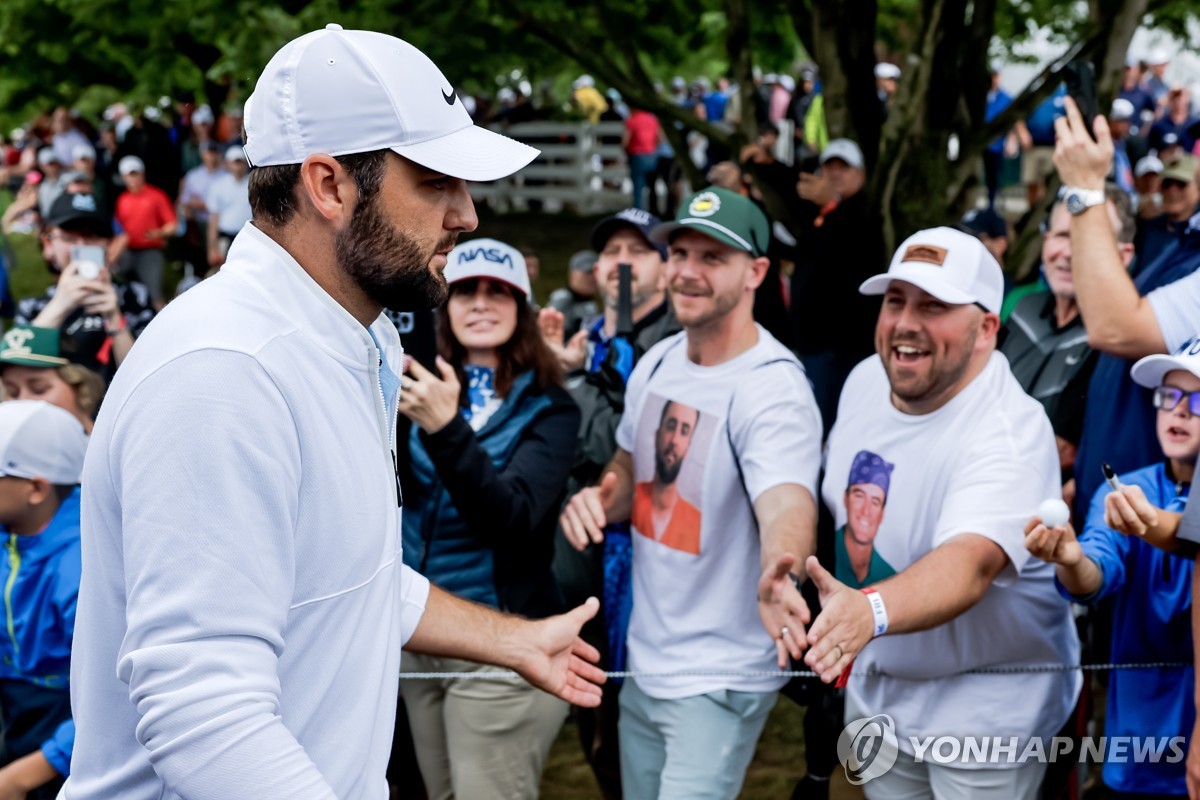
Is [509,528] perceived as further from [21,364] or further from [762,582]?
[21,364]

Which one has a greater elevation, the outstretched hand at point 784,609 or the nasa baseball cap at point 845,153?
the nasa baseball cap at point 845,153

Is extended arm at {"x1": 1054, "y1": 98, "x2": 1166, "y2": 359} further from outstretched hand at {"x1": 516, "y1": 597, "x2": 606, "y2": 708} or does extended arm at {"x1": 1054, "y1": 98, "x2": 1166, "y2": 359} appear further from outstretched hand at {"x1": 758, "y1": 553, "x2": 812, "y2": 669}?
outstretched hand at {"x1": 516, "y1": 597, "x2": 606, "y2": 708}

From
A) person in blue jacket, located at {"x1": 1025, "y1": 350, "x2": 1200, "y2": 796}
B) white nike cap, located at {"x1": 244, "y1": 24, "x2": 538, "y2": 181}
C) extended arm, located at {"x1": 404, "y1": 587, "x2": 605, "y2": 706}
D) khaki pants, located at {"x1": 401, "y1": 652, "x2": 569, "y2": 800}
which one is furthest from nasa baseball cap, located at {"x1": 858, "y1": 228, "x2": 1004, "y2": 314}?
white nike cap, located at {"x1": 244, "y1": 24, "x2": 538, "y2": 181}

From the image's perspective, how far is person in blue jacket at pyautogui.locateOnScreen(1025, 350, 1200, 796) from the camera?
3426 mm

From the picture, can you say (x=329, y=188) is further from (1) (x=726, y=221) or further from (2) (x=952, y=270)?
(1) (x=726, y=221)

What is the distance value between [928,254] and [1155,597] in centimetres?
111

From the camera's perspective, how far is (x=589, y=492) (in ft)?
12.5

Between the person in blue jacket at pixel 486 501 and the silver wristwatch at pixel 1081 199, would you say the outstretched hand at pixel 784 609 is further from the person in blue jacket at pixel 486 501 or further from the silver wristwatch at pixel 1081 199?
the silver wristwatch at pixel 1081 199

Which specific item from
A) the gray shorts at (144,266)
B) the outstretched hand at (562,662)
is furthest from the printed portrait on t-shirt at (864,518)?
the gray shorts at (144,266)

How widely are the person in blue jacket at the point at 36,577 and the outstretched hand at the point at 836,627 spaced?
202cm

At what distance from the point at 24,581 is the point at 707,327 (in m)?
2.09

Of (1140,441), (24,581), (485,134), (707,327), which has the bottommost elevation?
(24,581)

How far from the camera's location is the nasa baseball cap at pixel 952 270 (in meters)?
3.57

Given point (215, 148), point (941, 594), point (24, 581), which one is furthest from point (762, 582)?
point (215, 148)
